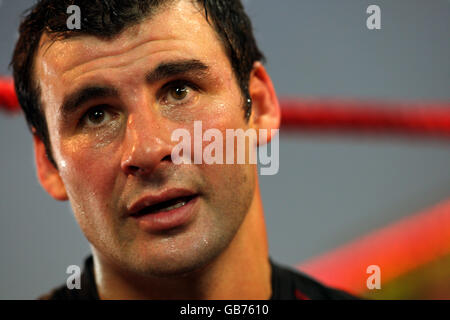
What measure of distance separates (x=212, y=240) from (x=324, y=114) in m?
0.80

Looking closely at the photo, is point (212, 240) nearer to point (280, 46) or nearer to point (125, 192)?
point (125, 192)

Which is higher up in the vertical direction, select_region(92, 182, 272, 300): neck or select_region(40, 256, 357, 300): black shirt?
select_region(92, 182, 272, 300): neck

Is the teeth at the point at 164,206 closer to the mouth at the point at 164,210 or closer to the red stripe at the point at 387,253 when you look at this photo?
the mouth at the point at 164,210

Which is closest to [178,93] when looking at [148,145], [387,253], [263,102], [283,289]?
[148,145]

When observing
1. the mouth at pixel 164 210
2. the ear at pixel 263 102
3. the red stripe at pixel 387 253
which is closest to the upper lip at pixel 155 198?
the mouth at pixel 164 210

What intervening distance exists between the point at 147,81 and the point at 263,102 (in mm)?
280

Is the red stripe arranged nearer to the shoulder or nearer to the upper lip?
the shoulder

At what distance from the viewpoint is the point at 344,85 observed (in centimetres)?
214

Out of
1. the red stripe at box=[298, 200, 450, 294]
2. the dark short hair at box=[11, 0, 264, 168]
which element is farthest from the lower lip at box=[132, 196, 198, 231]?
the red stripe at box=[298, 200, 450, 294]

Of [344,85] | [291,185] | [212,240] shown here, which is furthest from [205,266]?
[344,85]

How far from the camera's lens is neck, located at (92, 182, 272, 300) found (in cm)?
90

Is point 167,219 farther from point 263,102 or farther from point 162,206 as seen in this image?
point 263,102

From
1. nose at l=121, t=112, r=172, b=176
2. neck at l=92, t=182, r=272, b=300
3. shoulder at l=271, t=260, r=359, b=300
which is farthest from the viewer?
shoulder at l=271, t=260, r=359, b=300

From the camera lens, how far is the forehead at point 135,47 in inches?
32.1
